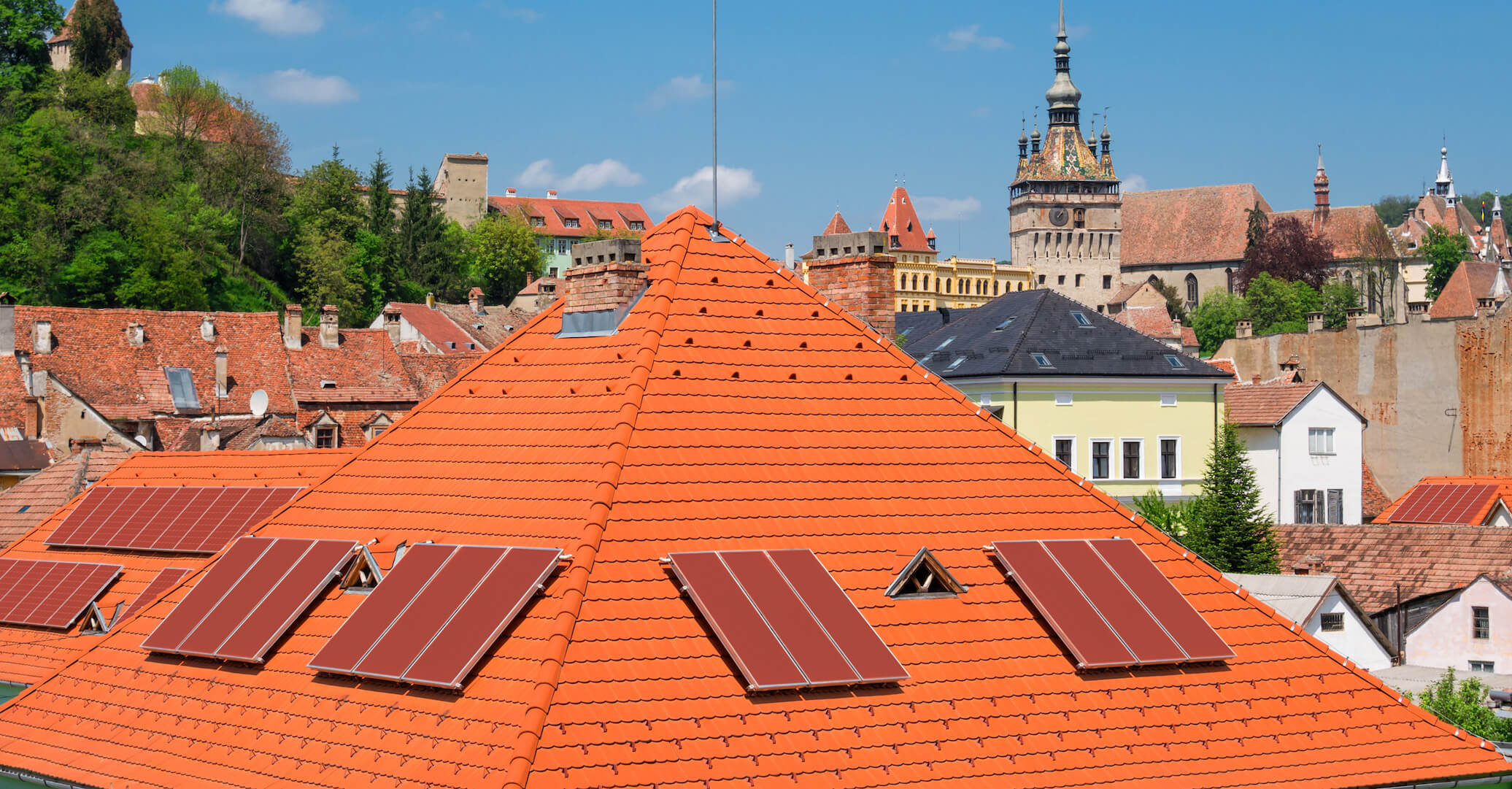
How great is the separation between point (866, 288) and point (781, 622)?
22.1 feet

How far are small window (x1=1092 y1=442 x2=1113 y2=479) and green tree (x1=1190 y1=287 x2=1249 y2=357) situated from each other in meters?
104

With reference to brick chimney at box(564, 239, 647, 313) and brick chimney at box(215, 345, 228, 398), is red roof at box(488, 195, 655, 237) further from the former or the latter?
brick chimney at box(564, 239, 647, 313)

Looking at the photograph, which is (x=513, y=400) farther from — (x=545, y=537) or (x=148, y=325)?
(x=148, y=325)

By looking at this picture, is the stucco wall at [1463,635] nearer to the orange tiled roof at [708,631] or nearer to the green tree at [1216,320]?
the orange tiled roof at [708,631]

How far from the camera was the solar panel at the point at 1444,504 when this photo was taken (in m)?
52.7

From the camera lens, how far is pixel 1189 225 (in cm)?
18925

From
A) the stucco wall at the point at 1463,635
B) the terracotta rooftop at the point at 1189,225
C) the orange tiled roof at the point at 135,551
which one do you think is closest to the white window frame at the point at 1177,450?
the stucco wall at the point at 1463,635

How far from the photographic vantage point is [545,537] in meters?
14.1

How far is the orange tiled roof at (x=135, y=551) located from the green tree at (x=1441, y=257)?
489 ft

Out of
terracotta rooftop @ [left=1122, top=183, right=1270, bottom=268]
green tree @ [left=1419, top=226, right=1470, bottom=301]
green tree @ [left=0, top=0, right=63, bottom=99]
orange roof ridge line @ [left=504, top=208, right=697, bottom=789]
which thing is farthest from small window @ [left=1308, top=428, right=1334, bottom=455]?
terracotta rooftop @ [left=1122, top=183, right=1270, bottom=268]

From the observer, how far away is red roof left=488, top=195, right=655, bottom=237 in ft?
550

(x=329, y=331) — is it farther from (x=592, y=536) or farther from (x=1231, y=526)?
(x=592, y=536)

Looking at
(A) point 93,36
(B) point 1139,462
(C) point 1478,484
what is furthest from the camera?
(A) point 93,36

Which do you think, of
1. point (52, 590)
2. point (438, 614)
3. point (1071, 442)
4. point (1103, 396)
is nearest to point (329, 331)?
point (1071, 442)
